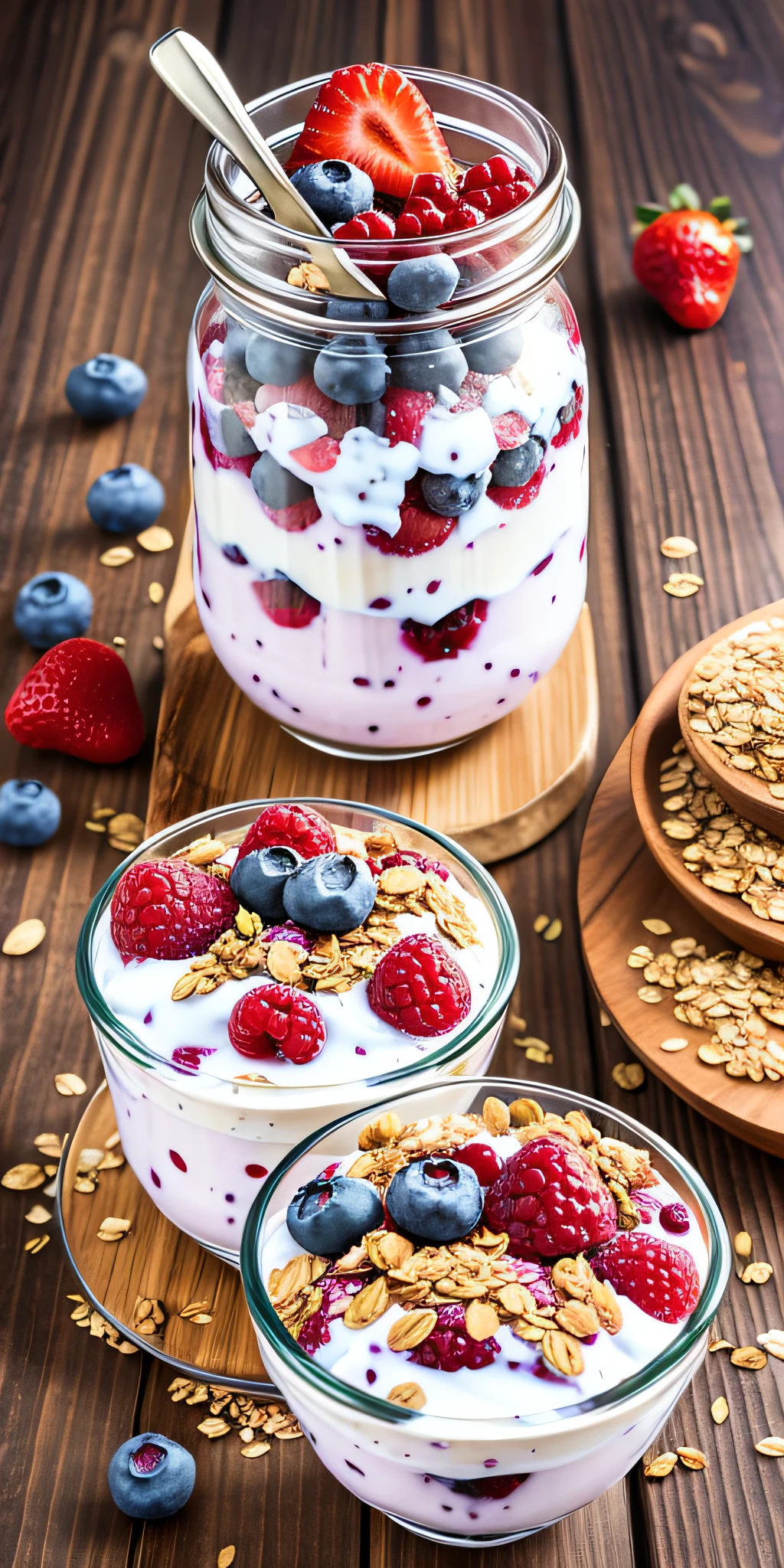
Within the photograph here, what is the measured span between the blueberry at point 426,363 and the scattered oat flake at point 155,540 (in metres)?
0.61

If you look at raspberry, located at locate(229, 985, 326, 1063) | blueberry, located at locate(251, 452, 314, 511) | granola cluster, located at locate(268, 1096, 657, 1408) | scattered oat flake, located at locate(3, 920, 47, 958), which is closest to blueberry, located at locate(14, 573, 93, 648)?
scattered oat flake, located at locate(3, 920, 47, 958)

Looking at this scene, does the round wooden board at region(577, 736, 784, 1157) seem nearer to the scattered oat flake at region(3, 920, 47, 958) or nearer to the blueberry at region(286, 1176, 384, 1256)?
the blueberry at region(286, 1176, 384, 1256)

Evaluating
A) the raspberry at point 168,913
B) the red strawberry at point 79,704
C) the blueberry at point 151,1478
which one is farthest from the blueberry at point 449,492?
the blueberry at point 151,1478

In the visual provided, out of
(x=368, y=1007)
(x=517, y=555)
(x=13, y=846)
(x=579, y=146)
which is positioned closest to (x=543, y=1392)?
(x=368, y=1007)

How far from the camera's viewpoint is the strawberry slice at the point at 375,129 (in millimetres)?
1171

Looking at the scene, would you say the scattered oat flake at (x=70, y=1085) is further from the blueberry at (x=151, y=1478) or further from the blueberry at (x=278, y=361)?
the blueberry at (x=278, y=361)

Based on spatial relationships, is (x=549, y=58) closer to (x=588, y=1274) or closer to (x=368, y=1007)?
(x=368, y=1007)

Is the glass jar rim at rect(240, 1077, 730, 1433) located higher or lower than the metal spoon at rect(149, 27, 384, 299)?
lower

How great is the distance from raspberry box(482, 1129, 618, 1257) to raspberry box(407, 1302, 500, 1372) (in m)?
0.06

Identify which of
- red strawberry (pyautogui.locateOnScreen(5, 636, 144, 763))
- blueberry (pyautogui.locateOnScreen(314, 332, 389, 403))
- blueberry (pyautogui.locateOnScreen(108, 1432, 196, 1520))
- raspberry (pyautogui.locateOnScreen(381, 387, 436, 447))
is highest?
blueberry (pyautogui.locateOnScreen(314, 332, 389, 403))

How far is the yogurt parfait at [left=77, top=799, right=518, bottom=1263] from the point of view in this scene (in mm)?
920

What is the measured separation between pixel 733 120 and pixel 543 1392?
6.12 feet

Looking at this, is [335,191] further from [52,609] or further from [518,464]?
[52,609]

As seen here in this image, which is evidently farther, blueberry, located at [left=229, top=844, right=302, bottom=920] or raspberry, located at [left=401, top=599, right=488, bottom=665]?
raspberry, located at [left=401, top=599, right=488, bottom=665]
